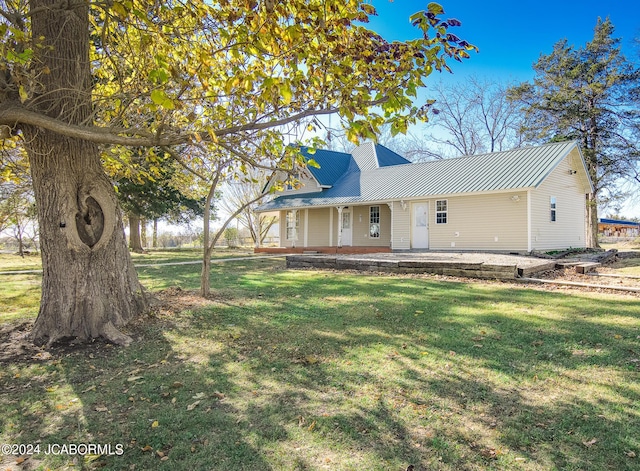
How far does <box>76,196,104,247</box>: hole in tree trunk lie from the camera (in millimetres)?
4922

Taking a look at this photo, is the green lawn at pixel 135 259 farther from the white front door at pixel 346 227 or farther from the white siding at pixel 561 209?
the white siding at pixel 561 209

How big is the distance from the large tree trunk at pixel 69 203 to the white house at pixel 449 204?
7.19 m

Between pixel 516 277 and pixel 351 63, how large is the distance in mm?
7126

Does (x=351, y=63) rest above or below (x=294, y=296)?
above

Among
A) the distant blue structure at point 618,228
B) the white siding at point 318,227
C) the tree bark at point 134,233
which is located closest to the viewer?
the white siding at point 318,227

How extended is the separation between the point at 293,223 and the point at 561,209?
14132 millimetres

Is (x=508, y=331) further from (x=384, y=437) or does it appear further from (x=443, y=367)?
(x=384, y=437)

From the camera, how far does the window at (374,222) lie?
20547 millimetres

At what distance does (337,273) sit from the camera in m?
11.4

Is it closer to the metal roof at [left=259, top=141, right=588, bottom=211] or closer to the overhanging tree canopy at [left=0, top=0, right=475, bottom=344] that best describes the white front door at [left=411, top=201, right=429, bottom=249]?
the metal roof at [left=259, top=141, right=588, bottom=211]

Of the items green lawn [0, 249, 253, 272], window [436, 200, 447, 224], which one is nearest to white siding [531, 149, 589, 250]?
window [436, 200, 447, 224]

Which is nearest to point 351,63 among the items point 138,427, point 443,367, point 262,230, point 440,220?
point 443,367

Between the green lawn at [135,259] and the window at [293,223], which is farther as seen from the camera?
the window at [293,223]

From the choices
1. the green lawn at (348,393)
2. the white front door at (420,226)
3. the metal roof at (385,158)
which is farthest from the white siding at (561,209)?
the green lawn at (348,393)
